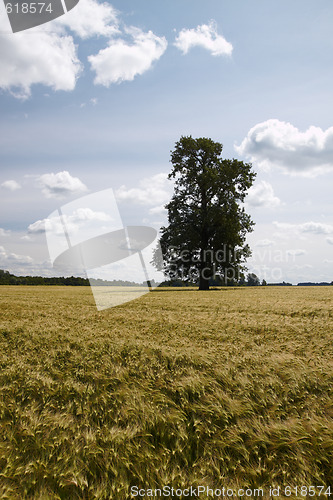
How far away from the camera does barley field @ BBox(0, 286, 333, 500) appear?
262 cm

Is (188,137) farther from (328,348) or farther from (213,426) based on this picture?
(213,426)

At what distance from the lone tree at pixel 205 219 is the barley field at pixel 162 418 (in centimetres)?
2598

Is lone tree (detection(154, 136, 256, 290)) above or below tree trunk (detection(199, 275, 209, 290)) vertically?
above

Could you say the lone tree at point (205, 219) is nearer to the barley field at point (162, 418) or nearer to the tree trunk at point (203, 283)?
the tree trunk at point (203, 283)

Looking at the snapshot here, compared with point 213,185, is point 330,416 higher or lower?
lower

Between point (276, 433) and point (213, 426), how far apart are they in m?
0.62

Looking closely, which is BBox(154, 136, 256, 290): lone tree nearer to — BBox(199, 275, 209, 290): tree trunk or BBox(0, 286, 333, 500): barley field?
BBox(199, 275, 209, 290): tree trunk

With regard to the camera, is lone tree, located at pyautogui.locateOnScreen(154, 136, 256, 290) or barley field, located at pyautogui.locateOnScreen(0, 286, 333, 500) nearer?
barley field, located at pyautogui.locateOnScreen(0, 286, 333, 500)

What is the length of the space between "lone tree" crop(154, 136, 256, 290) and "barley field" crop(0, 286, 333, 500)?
25977mm

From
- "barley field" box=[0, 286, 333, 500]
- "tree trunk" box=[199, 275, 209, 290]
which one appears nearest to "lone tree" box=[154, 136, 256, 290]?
"tree trunk" box=[199, 275, 209, 290]

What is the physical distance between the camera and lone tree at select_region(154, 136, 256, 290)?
31.1 metres

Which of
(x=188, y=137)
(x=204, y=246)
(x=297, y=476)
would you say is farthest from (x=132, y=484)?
(x=188, y=137)

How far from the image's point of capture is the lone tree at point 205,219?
31.1 meters

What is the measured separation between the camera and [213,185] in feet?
104
